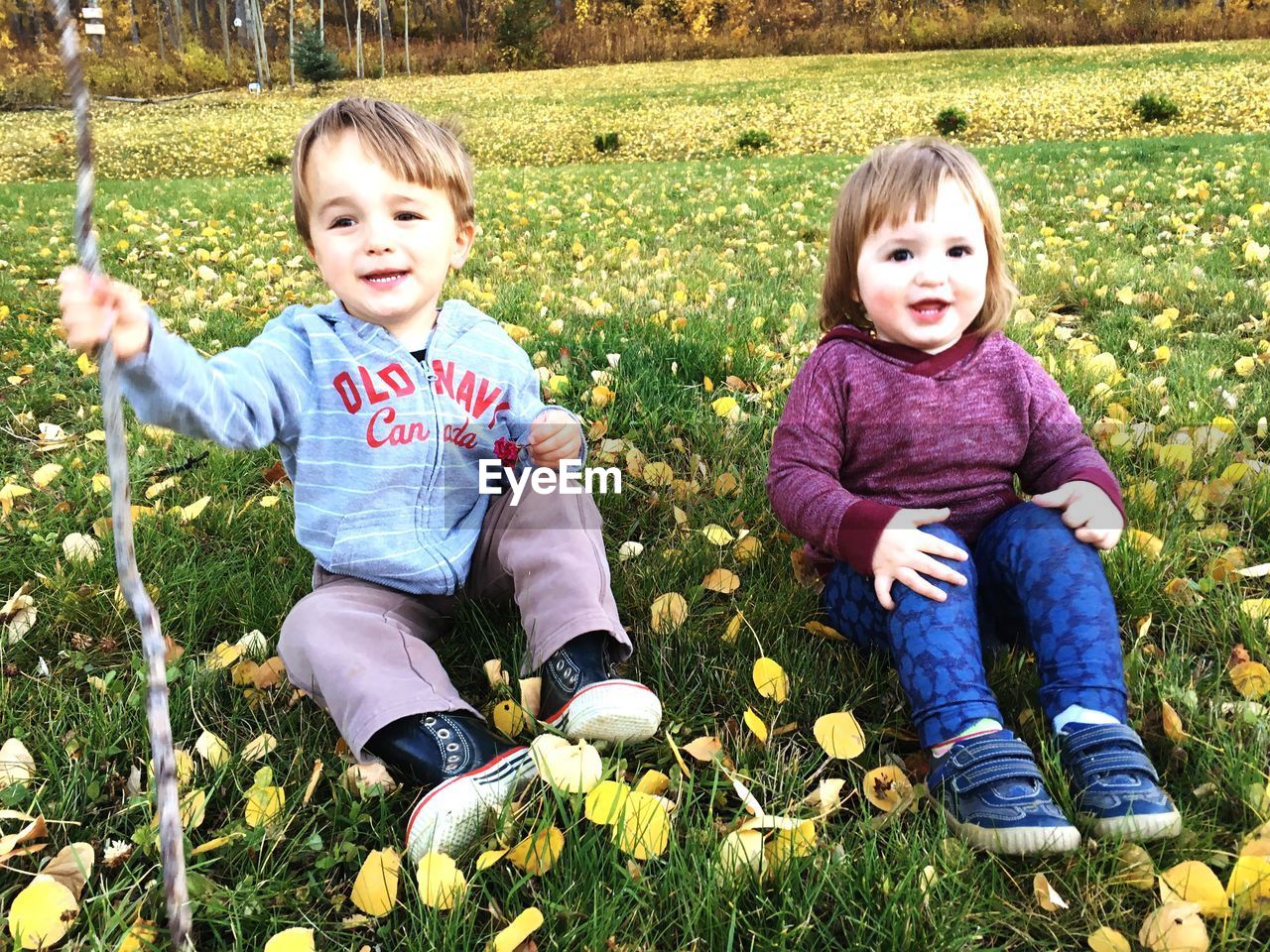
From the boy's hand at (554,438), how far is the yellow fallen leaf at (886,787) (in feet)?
2.90

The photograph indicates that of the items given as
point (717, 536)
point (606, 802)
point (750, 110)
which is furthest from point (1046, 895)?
point (750, 110)

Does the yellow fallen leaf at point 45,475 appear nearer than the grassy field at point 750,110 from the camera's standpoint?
Yes

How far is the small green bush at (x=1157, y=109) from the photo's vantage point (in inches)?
577

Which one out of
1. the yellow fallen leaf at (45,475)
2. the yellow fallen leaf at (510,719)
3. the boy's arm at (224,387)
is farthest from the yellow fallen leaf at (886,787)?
the yellow fallen leaf at (45,475)

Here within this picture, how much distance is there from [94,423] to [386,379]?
199 centimetres

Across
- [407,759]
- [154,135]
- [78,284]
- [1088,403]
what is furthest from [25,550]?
[154,135]

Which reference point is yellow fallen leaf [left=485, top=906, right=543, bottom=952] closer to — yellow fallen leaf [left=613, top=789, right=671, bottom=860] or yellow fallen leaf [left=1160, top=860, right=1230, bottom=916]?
yellow fallen leaf [left=613, top=789, right=671, bottom=860]

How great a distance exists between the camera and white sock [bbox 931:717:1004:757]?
1.43m

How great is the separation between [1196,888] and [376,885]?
1.13m

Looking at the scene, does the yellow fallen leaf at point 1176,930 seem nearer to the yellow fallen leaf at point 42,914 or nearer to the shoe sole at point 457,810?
the shoe sole at point 457,810

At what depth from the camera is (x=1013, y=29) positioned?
102ft

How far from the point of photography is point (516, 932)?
46.0 inches

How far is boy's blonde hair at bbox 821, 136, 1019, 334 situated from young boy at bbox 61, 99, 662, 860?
696mm

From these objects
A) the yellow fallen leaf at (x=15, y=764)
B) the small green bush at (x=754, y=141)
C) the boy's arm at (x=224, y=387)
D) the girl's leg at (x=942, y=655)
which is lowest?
the yellow fallen leaf at (x=15, y=764)
